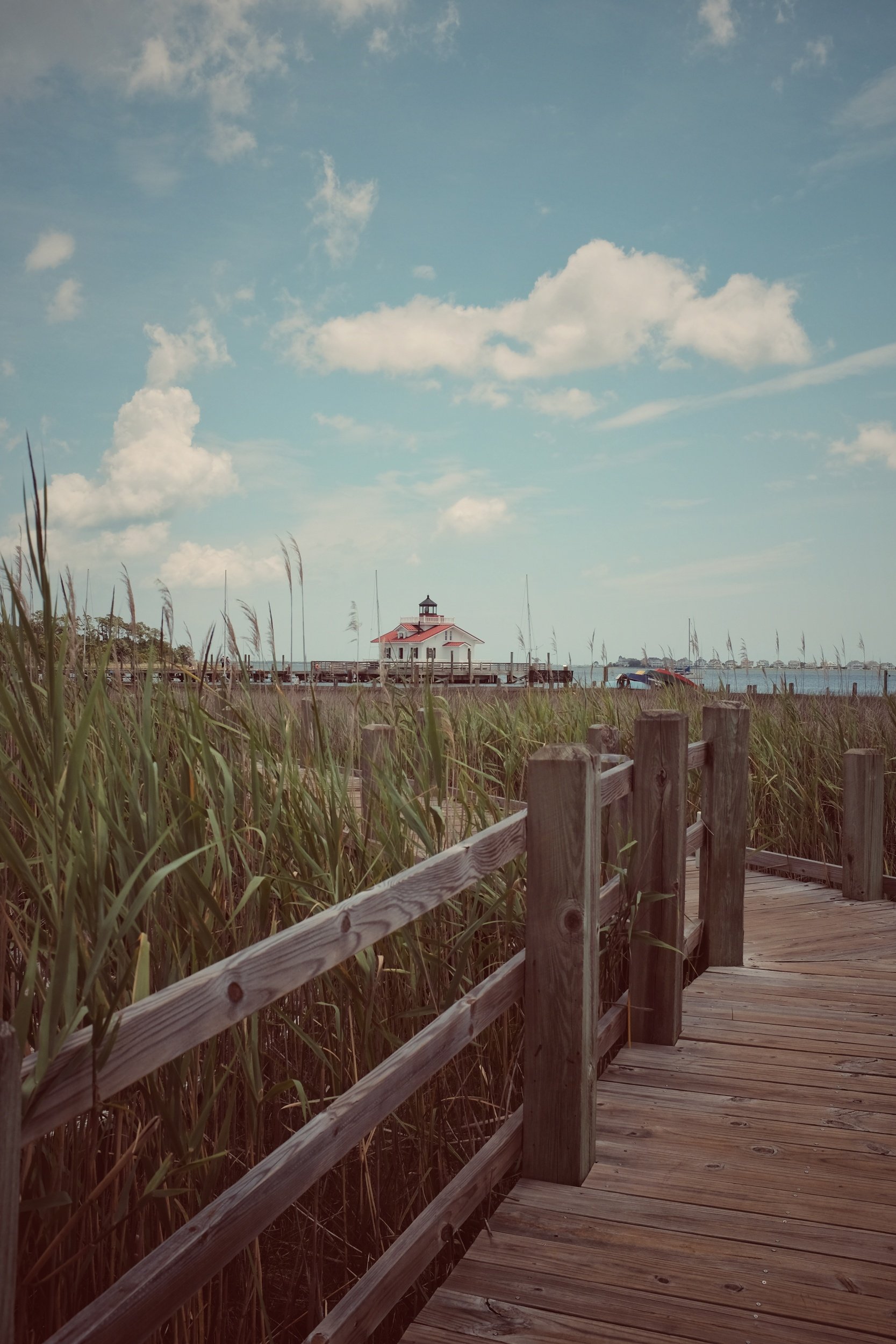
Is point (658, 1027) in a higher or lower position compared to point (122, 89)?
lower

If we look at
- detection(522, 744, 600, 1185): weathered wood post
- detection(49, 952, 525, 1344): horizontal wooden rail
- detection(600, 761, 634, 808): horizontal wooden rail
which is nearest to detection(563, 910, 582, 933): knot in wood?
detection(522, 744, 600, 1185): weathered wood post

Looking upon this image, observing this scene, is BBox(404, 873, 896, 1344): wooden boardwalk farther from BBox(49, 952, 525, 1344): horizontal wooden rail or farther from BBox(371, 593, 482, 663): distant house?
BBox(371, 593, 482, 663): distant house

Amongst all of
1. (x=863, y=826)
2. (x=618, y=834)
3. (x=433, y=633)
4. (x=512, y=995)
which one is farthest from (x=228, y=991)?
(x=433, y=633)

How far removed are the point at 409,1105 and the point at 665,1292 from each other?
0.69 m

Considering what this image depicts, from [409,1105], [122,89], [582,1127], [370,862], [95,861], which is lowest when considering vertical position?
[582,1127]

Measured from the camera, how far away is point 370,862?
7.70ft

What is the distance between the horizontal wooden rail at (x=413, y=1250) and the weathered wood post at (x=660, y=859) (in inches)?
45.6

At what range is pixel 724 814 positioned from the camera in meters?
4.29

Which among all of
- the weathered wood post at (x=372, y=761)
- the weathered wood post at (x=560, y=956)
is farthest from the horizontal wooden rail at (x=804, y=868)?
the weathered wood post at (x=560, y=956)

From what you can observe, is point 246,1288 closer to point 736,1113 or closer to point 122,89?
point 736,1113

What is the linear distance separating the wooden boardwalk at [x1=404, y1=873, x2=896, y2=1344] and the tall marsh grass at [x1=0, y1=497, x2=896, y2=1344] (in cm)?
30

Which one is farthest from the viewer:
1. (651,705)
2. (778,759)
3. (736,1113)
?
(651,705)

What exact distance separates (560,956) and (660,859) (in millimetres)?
1026

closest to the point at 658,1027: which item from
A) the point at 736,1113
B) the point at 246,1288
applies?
the point at 736,1113
